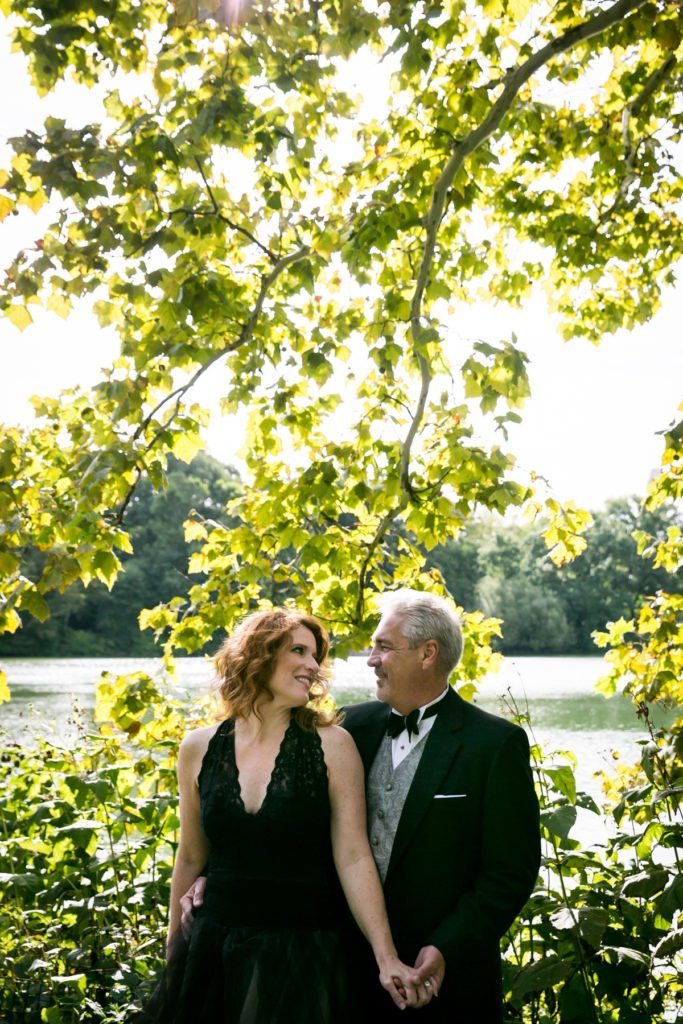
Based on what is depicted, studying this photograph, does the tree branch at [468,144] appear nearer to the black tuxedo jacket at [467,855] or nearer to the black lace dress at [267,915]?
the black tuxedo jacket at [467,855]

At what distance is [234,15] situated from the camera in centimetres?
407

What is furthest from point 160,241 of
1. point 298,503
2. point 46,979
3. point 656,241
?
point 656,241

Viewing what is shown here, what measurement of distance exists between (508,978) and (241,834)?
5.63 feet

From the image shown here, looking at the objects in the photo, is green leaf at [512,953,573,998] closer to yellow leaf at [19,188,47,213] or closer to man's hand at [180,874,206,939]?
man's hand at [180,874,206,939]

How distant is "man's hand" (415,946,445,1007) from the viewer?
2590 millimetres

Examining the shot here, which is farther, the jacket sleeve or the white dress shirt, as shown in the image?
the white dress shirt

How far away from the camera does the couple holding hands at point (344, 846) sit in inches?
105

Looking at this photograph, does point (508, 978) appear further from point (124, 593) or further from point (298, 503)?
point (124, 593)

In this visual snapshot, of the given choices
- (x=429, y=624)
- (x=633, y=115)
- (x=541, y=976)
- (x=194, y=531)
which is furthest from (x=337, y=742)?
(x=633, y=115)

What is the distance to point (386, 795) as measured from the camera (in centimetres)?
293

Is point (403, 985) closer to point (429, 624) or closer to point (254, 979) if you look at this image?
point (254, 979)

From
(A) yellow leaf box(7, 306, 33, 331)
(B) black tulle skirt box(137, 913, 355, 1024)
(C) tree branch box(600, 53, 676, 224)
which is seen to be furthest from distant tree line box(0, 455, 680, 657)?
(B) black tulle skirt box(137, 913, 355, 1024)

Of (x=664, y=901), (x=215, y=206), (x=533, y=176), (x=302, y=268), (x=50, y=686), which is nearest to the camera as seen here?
(x=664, y=901)

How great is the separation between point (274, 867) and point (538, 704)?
23205 millimetres
